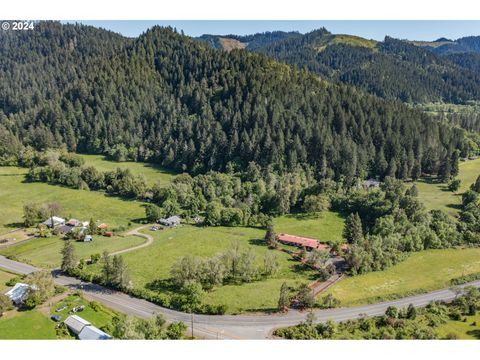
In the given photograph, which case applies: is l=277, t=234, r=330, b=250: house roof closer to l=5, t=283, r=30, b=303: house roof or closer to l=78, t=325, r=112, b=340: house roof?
l=78, t=325, r=112, b=340: house roof

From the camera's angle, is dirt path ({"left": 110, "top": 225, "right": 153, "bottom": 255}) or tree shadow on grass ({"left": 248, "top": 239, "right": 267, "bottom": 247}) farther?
tree shadow on grass ({"left": 248, "top": 239, "right": 267, "bottom": 247})

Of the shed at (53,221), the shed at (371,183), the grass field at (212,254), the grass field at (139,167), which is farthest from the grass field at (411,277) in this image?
the grass field at (139,167)

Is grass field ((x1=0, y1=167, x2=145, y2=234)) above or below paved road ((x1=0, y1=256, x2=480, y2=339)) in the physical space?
above

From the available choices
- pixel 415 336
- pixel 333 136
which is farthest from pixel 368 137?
pixel 415 336

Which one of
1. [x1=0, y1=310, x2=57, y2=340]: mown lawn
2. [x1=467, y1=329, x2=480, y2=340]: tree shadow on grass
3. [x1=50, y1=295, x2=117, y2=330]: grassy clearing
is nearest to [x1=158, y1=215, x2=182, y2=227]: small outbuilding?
[x1=50, y1=295, x2=117, y2=330]: grassy clearing

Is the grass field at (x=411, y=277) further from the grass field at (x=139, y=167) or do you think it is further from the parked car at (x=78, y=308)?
the grass field at (x=139, y=167)
